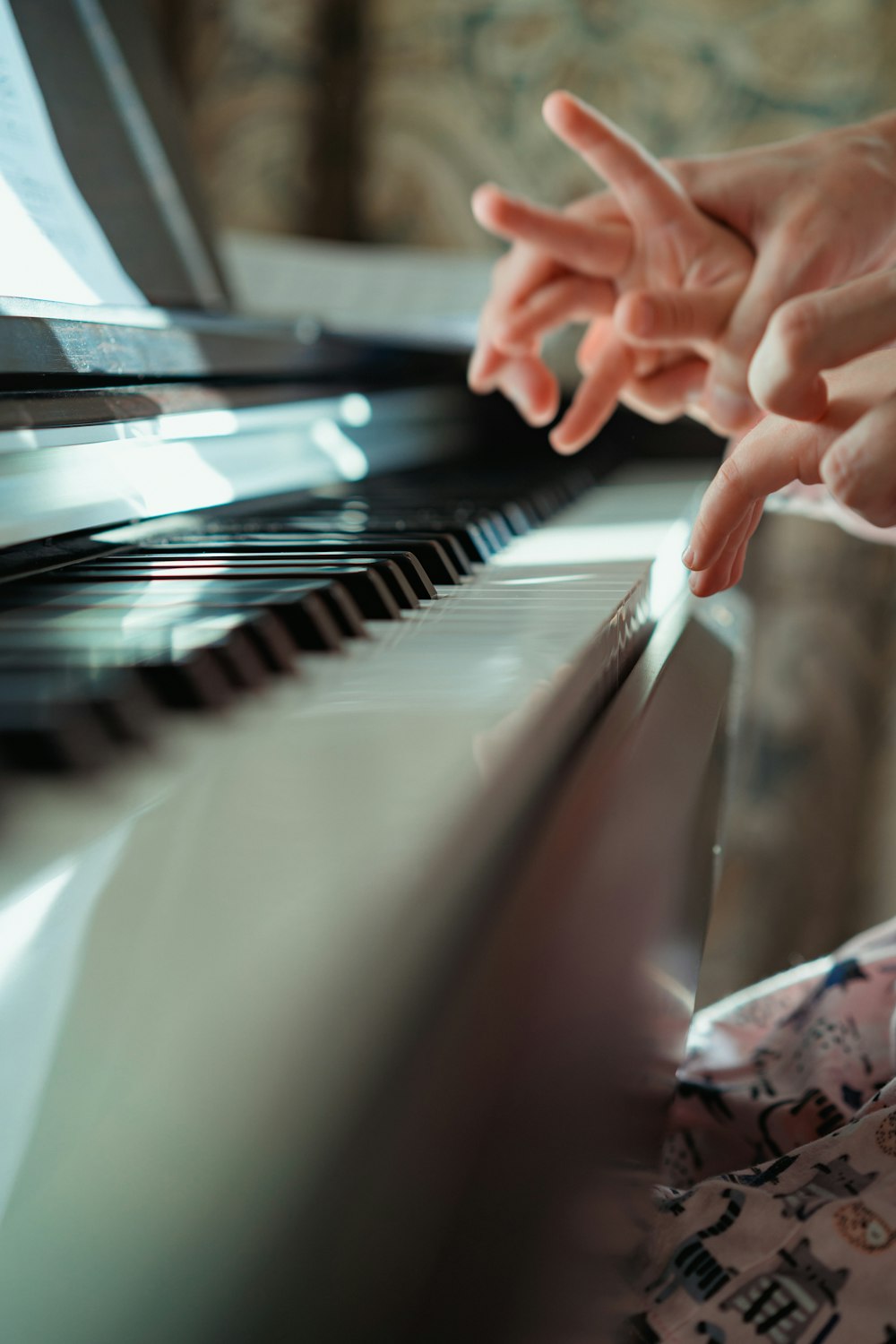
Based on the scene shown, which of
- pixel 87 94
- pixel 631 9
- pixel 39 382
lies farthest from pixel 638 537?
pixel 631 9

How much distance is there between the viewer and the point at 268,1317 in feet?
0.51

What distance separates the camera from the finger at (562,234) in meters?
0.72

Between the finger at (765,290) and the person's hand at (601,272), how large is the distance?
1cm

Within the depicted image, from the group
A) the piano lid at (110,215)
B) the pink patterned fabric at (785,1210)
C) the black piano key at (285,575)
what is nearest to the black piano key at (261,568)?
the black piano key at (285,575)

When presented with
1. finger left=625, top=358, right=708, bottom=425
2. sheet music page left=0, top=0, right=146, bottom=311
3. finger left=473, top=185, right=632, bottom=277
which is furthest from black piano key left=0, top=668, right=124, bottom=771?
finger left=625, top=358, right=708, bottom=425

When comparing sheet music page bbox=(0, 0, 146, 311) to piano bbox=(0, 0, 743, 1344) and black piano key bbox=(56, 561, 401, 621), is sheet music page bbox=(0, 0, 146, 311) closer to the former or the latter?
piano bbox=(0, 0, 743, 1344)

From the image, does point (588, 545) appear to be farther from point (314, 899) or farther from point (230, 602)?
point (314, 899)

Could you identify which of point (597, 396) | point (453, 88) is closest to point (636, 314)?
point (597, 396)

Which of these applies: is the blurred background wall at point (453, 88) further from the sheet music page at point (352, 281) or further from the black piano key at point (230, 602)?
the black piano key at point (230, 602)

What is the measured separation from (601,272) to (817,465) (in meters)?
0.39

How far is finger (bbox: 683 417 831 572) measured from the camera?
1.50 feet

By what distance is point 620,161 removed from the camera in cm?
74

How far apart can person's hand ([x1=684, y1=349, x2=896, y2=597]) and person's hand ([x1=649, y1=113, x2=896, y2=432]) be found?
8.4 inches

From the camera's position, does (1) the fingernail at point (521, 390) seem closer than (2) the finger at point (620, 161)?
No
